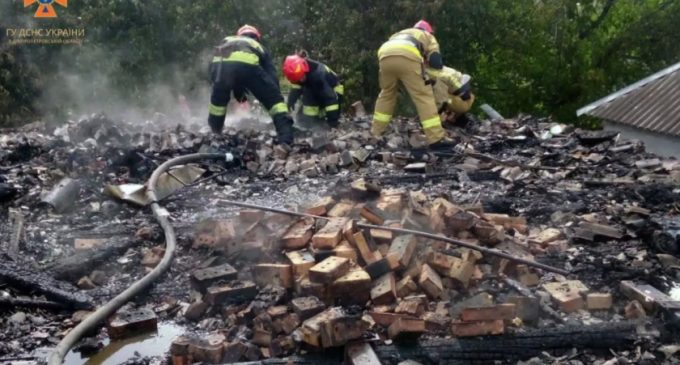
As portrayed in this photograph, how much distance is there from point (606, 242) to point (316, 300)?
2505 mm

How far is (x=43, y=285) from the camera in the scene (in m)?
4.45

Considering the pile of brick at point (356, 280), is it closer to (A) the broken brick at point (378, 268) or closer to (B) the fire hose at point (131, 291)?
(A) the broken brick at point (378, 268)

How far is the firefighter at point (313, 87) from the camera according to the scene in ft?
29.1

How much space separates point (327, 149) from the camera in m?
7.98

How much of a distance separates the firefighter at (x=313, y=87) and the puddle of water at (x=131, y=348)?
17.7 ft

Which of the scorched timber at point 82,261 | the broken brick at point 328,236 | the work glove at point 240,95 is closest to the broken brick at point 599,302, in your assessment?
A: the broken brick at point 328,236

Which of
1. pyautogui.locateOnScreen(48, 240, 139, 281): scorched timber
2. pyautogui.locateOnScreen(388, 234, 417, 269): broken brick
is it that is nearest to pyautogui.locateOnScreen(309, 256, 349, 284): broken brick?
pyautogui.locateOnScreen(388, 234, 417, 269): broken brick

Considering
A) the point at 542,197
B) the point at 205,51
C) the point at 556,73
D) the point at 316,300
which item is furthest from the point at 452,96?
the point at 556,73

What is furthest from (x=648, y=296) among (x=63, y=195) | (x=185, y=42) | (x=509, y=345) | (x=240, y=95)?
(x=185, y=42)

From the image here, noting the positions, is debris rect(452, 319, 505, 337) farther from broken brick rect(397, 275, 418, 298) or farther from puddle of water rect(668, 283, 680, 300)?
puddle of water rect(668, 283, 680, 300)

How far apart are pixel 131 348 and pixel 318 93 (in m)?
5.79

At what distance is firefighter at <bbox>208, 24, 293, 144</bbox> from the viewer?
7.89 m

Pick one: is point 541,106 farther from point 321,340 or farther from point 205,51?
point 321,340

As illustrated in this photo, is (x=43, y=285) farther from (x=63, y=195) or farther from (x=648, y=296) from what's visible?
(x=648, y=296)
